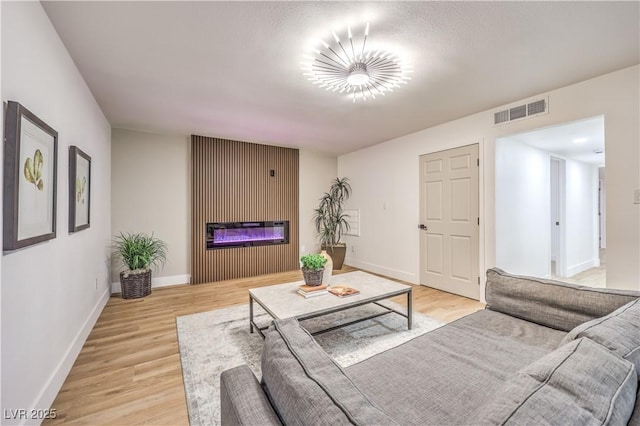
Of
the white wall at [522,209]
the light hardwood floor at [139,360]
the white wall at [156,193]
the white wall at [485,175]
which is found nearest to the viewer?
the light hardwood floor at [139,360]

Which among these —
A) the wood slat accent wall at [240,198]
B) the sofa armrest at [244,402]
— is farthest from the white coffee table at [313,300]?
the wood slat accent wall at [240,198]

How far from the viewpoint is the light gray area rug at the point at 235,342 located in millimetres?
1850

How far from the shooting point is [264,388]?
886 mm

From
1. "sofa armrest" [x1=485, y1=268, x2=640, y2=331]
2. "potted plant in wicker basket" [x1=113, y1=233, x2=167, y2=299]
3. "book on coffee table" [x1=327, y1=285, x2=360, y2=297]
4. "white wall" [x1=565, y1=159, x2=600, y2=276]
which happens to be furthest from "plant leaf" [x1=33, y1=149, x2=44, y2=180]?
"white wall" [x1=565, y1=159, x2=600, y2=276]

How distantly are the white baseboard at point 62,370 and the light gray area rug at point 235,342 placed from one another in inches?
29.6

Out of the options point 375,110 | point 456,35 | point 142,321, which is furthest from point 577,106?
point 142,321

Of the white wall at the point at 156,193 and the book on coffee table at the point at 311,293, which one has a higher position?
the white wall at the point at 156,193

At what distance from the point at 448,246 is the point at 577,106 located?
6.86 feet

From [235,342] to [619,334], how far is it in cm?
249

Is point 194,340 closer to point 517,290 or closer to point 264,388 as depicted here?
point 264,388

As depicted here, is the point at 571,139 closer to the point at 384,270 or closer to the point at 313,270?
→ the point at 384,270

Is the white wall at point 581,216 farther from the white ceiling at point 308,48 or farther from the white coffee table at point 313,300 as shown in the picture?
the white coffee table at point 313,300

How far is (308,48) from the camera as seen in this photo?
2.08 meters

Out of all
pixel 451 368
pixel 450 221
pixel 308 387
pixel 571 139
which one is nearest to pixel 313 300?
pixel 451 368
